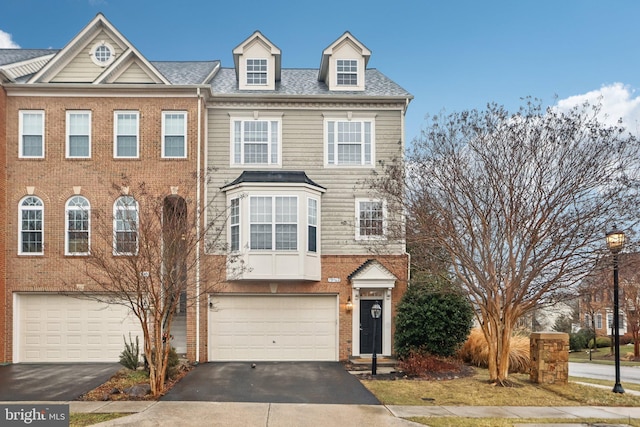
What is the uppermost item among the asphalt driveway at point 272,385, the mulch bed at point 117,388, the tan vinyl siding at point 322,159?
the tan vinyl siding at point 322,159

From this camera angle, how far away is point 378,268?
17.1m

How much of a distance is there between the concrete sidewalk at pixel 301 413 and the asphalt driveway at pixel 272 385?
2.00ft

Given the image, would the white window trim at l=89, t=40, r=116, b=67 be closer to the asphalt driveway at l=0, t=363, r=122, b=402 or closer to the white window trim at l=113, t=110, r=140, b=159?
the white window trim at l=113, t=110, r=140, b=159

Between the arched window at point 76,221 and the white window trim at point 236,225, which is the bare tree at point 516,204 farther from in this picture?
the arched window at point 76,221

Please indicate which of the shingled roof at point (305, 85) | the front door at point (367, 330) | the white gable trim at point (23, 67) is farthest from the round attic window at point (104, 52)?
the front door at point (367, 330)

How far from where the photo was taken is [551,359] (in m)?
13.0

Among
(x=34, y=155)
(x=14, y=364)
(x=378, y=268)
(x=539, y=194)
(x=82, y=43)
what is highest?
(x=82, y=43)

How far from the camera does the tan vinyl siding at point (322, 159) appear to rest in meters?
17.4

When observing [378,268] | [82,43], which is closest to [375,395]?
[378,268]

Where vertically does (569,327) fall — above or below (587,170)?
below

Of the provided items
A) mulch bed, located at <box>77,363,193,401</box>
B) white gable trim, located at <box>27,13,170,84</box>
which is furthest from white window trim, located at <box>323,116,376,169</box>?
mulch bed, located at <box>77,363,193,401</box>

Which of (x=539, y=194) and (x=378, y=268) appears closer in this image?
(x=539, y=194)

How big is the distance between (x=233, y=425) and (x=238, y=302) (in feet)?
28.1

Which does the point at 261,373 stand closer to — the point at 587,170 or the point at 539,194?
the point at 539,194
